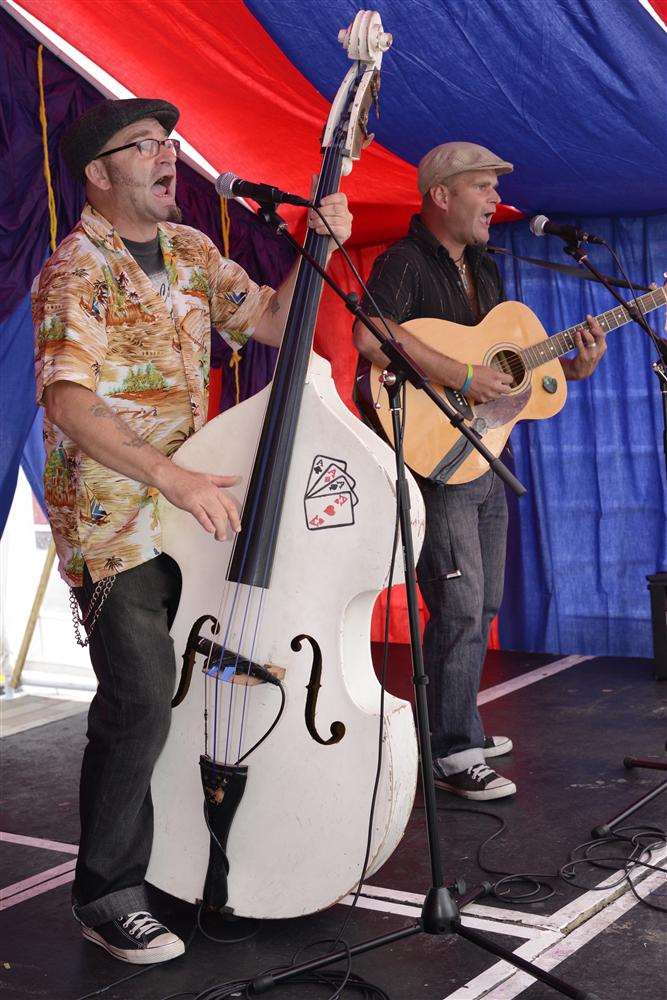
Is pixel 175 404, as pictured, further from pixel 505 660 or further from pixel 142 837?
pixel 505 660

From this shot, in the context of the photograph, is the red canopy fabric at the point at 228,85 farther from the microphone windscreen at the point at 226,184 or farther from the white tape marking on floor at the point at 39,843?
the white tape marking on floor at the point at 39,843

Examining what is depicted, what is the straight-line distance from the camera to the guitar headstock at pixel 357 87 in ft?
7.97

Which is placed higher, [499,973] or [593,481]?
[593,481]

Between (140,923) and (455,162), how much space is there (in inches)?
92.5

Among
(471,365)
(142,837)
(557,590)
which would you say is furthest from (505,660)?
(142,837)

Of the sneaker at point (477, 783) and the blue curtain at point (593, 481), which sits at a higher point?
the blue curtain at point (593, 481)

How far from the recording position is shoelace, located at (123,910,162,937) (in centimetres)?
232

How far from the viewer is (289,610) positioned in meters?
2.29

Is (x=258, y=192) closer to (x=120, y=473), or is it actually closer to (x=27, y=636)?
(x=120, y=473)

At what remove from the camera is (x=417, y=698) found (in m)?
2.04

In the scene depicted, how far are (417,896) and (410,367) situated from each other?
4.29 feet

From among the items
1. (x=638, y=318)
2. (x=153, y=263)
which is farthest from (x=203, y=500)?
(x=638, y=318)

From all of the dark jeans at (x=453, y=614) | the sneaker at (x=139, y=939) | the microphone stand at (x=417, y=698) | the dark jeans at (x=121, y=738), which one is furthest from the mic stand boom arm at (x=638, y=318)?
the sneaker at (x=139, y=939)

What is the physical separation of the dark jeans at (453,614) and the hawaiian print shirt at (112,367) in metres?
1.04
